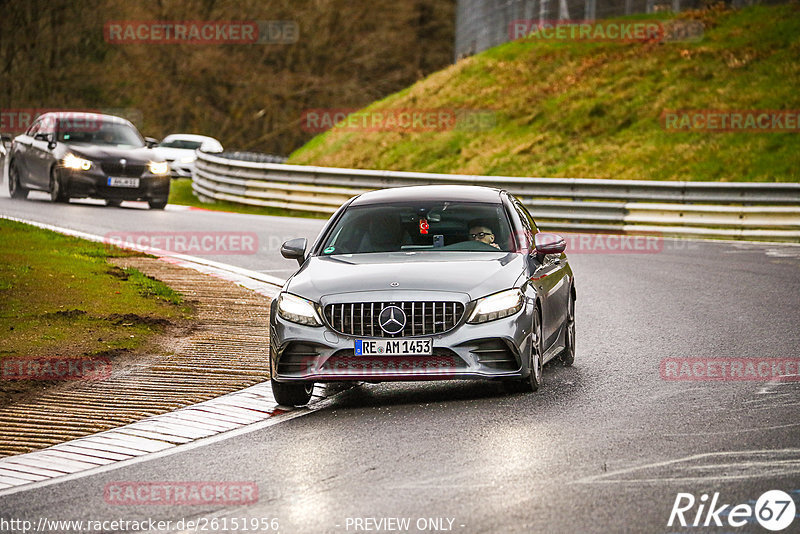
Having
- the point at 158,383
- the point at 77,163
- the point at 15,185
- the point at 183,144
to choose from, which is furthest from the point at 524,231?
the point at 183,144

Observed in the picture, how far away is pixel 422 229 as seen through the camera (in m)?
10.6

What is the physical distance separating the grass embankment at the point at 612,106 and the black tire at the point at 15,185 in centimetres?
1226

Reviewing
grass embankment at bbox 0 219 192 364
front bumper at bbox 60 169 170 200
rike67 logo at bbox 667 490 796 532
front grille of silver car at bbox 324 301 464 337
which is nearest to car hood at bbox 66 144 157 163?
front bumper at bbox 60 169 170 200

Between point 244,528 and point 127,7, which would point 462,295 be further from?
point 127,7

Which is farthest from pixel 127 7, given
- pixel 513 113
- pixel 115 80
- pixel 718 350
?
pixel 718 350

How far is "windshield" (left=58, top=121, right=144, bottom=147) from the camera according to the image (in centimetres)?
2792

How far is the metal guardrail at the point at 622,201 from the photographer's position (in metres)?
24.5

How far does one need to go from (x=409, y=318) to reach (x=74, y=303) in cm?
543

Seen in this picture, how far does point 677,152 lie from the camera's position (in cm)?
3316

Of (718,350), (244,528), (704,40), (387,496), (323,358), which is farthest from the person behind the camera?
(704,40)

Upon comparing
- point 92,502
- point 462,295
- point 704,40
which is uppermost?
point 704,40

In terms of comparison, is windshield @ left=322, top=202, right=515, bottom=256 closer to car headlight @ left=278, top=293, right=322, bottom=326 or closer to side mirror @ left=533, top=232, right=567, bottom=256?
side mirror @ left=533, top=232, right=567, bottom=256

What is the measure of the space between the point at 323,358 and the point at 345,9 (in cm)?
6053

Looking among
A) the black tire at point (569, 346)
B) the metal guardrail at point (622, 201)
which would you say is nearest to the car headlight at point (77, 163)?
the metal guardrail at point (622, 201)
